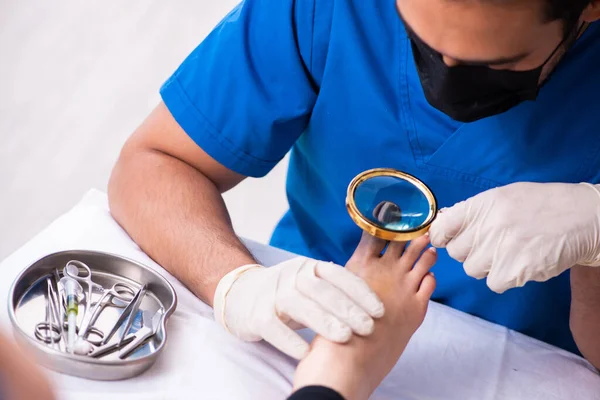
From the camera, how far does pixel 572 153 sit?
49.2 inches

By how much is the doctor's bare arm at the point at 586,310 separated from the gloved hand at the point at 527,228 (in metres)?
0.12

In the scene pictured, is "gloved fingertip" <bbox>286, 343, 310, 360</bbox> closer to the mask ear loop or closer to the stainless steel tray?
the stainless steel tray

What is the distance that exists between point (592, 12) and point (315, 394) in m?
0.65

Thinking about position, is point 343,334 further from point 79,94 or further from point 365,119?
point 79,94

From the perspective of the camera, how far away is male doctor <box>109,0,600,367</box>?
3.63ft

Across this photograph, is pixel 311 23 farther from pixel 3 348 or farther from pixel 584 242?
pixel 3 348

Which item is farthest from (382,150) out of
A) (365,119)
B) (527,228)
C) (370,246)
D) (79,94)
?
(79,94)

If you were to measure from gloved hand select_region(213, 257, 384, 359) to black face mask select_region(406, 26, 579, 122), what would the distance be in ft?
0.99

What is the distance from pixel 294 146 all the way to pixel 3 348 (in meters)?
0.95

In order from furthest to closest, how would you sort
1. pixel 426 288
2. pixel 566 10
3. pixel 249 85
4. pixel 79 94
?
pixel 79 94 < pixel 249 85 < pixel 426 288 < pixel 566 10

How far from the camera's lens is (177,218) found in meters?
1.34

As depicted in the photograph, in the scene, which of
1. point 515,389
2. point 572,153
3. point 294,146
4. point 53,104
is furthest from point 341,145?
point 53,104

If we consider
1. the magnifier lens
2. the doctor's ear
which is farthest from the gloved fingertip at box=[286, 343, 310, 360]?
the doctor's ear

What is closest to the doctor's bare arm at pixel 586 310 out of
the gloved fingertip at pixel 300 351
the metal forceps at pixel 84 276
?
the gloved fingertip at pixel 300 351
